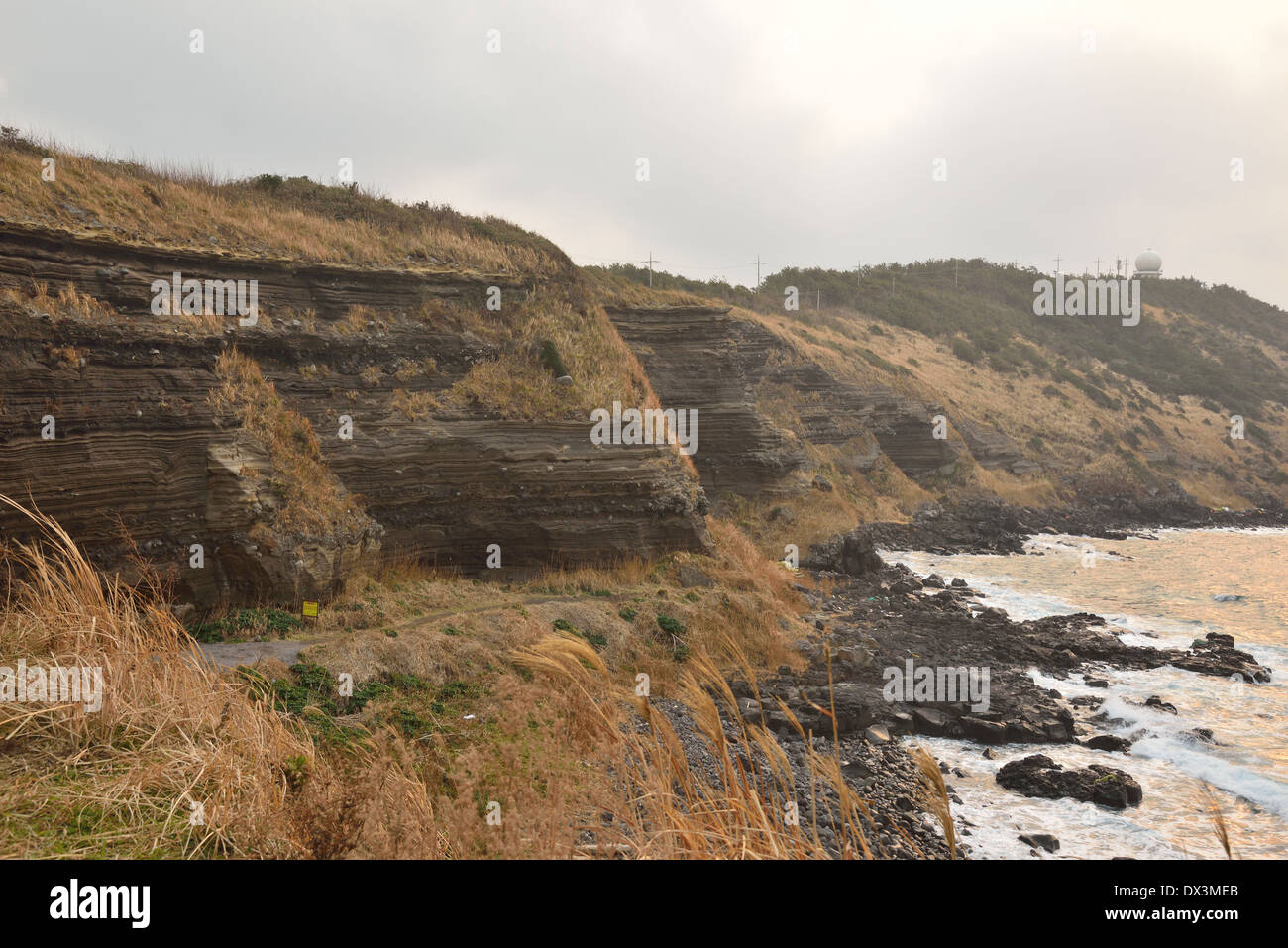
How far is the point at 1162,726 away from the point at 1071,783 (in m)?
4.83

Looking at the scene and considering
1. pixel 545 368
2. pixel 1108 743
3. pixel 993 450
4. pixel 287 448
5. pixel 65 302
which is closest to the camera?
pixel 65 302

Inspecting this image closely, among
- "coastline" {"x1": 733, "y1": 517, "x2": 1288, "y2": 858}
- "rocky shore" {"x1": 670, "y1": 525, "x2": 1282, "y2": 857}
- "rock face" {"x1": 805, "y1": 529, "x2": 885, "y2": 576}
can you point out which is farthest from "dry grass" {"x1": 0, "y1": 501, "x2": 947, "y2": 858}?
"rock face" {"x1": 805, "y1": 529, "x2": 885, "y2": 576}

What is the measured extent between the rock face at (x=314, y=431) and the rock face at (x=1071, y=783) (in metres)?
10.8

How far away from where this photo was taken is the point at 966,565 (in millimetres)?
34188

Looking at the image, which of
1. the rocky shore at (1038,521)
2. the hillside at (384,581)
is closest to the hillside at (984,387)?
the rocky shore at (1038,521)

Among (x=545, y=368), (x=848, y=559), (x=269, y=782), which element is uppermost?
(x=545, y=368)

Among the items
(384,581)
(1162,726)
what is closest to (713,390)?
(384,581)

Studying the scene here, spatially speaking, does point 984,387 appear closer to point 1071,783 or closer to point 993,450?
point 993,450

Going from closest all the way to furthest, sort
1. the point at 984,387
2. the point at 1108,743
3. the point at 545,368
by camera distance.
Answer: the point at 1108,743, the point at 545,368, the point at 984,387

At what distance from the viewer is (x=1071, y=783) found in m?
13.0

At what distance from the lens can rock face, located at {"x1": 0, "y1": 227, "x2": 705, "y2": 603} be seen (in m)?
13.1

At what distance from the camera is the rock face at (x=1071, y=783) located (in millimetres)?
12531

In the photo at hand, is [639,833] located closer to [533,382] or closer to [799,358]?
[533,382]

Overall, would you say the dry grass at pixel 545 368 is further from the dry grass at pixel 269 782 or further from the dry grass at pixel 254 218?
the dry grass at pixel 269 782
